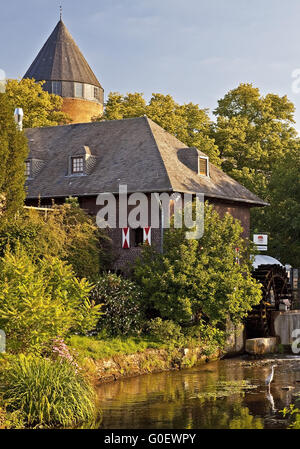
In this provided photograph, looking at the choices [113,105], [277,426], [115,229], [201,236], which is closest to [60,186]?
[115,229]

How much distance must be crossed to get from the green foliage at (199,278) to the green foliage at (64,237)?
1.81 meters

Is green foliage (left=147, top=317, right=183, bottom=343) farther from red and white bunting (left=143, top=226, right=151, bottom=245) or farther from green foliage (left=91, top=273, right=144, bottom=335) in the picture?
red and white bunting (left=143, top=226, right=151, bottom=245)

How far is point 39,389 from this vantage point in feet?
46.1

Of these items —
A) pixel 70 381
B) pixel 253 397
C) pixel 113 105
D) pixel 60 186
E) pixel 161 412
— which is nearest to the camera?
pixel 70 381

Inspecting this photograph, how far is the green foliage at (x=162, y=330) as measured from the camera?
2273 cm

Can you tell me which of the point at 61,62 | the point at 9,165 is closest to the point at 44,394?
the point at 9,165

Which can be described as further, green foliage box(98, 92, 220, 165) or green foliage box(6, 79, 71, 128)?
green foliage box(98, 92, 220, 165)

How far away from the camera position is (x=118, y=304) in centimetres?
2266

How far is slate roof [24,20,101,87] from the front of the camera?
5434cm

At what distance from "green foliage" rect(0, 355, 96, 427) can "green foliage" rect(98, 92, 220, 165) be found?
26217 millimetres

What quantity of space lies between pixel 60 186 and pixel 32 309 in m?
14.5

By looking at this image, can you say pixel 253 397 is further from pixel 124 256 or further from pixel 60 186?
pixel 60 186

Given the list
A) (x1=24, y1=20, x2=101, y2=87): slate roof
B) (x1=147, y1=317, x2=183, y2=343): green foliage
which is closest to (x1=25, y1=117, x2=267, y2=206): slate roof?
(x1=147, y1=317, x2=183, y2=343): green foliage

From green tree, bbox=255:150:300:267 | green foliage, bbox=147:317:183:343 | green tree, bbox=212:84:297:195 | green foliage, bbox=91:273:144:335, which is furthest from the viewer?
green tree, bbox=212:84:297:195
